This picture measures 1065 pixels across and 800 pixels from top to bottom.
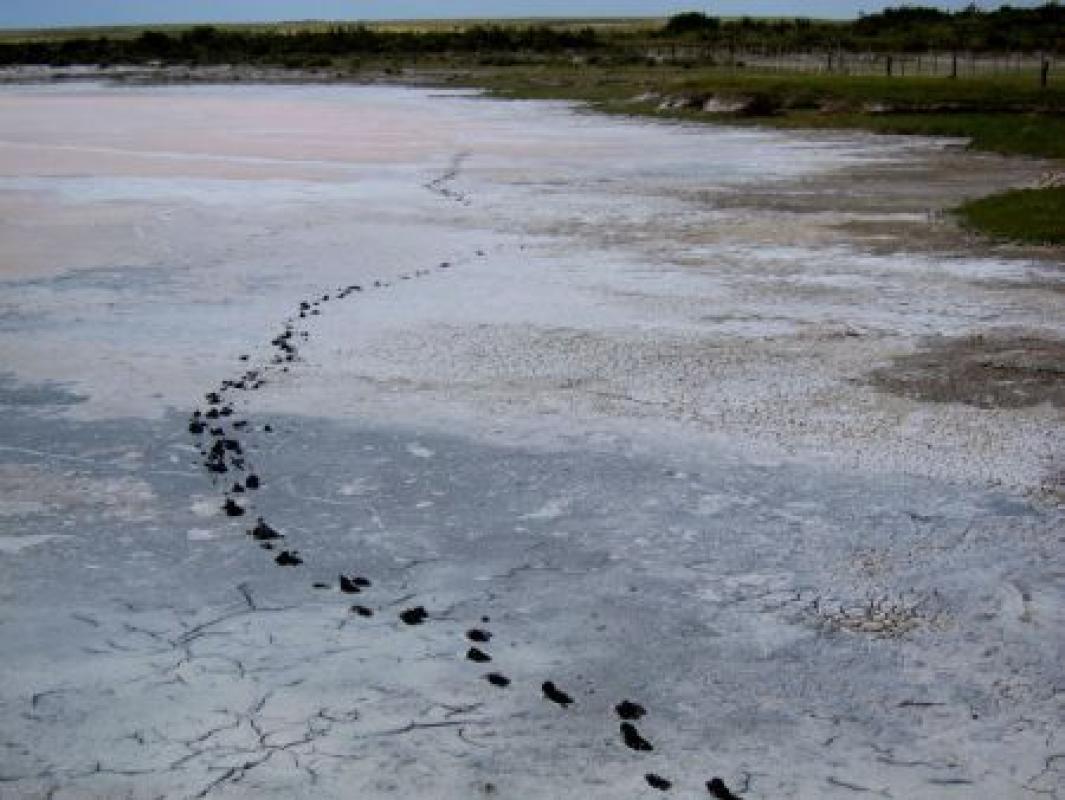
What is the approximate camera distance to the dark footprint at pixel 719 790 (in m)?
5.27

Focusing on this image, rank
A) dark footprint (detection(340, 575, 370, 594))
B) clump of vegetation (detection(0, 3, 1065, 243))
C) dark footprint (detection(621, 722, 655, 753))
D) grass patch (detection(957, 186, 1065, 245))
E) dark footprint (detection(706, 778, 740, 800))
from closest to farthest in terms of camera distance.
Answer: dark footprint (detection(706, 778, 740, 800)), dark footprint (detection(621, 722, 655, 753)), dark footprint (detection(340, 575, 370, 594)), grass patch (detection(957, 186, 1065, 245)), clump of vegetation (detection(0, 3, 1065, 243))

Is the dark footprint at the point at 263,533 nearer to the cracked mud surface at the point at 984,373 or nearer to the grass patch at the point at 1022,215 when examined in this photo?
the cracked mud surface at the point at 984,373

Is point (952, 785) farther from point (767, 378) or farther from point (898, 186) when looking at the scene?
point (898, 186)

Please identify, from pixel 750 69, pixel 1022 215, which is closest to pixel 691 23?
pixel 750 69

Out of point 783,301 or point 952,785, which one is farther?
point 783,301

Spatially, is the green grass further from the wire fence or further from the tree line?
the tree line

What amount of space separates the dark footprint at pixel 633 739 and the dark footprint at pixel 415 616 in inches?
60.4

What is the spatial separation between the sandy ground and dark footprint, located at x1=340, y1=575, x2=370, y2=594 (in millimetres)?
71

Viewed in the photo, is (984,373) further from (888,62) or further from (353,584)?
(888,62)

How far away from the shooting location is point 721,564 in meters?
7.66

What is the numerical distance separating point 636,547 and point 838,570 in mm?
1230

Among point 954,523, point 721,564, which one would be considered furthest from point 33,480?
point 954,523

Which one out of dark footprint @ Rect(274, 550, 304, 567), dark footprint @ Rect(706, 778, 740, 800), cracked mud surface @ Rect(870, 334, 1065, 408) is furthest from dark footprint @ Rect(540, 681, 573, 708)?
cracked mud surface @ Rect(870, 334, 1065, 408)

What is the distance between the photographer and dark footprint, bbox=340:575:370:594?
730 cm
